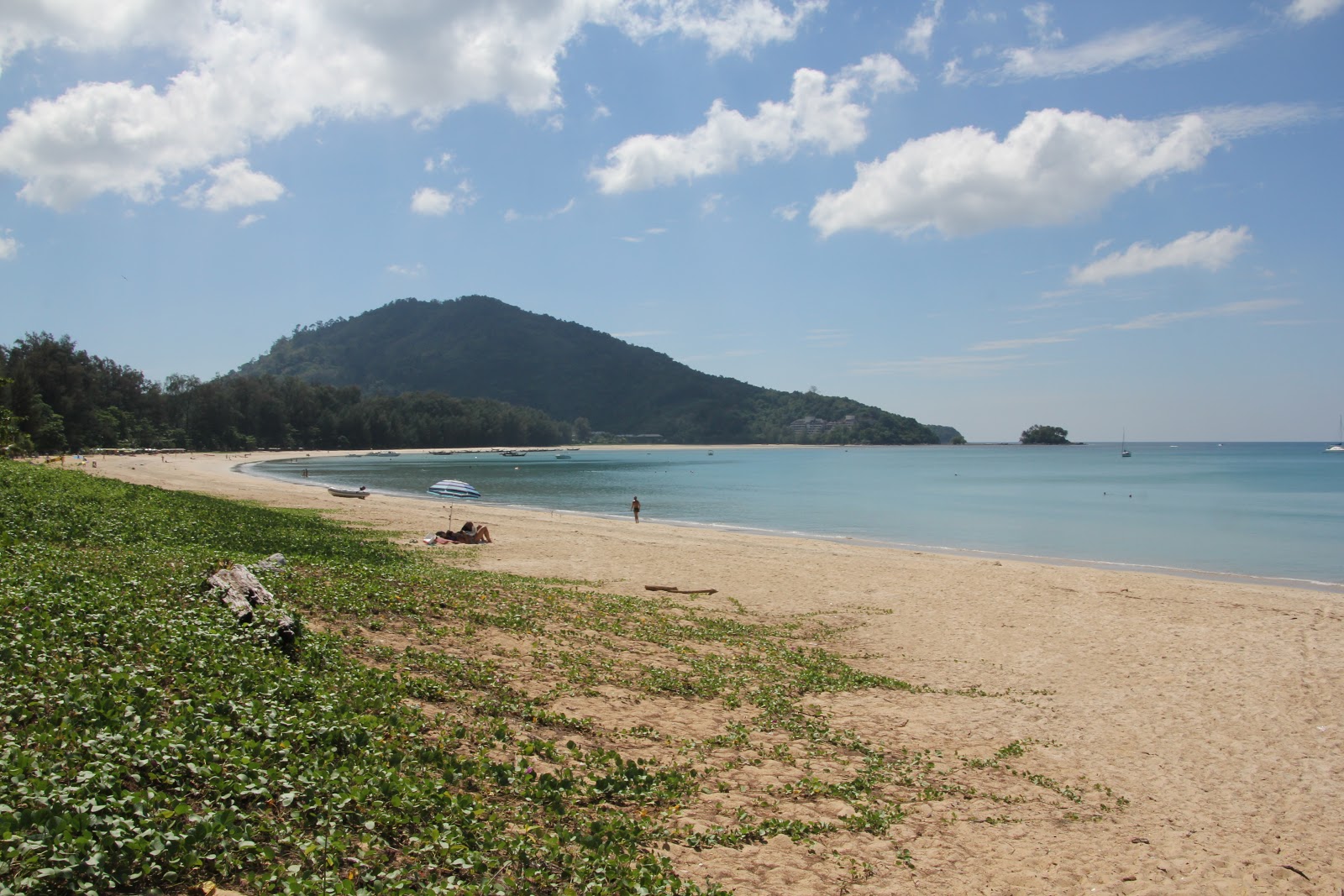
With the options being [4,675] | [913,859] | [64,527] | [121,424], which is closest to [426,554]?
[64,527]

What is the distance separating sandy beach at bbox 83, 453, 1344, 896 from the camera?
6109mm

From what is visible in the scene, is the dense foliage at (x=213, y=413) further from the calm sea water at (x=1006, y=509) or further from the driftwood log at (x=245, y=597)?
the driftwood log at (x=245, y=597)

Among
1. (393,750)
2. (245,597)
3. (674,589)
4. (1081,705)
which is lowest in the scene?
(1081,705)

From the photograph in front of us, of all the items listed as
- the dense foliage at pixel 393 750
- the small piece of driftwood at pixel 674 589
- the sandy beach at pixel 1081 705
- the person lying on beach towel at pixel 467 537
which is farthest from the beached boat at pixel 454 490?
the dense foliage at pixel 393 750

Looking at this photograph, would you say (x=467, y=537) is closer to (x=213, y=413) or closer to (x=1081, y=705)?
(x=1081, y=705)

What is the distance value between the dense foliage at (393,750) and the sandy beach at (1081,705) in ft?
1.08

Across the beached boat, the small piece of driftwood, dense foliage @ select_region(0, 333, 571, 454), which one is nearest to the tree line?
dense foliage @ select_region(0, 333, 571, 454)

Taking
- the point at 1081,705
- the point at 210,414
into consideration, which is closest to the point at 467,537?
the point at 1081,705

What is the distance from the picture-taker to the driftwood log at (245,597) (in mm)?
7930

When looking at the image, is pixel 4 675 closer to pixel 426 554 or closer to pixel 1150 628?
pixel 426 554

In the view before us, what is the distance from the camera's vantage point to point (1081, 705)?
10.6 meters

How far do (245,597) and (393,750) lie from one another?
149 inches

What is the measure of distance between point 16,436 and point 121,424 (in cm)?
6637

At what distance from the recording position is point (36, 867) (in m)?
3.50
